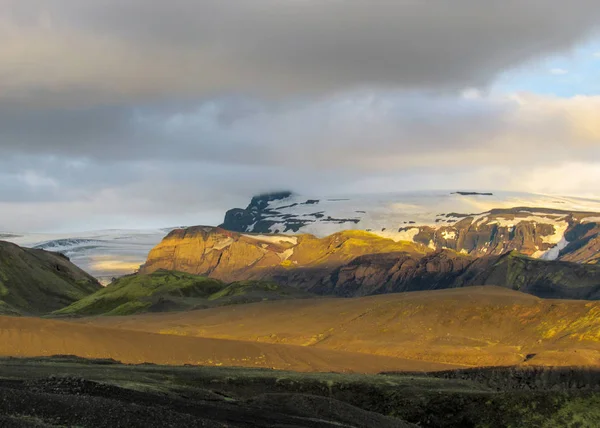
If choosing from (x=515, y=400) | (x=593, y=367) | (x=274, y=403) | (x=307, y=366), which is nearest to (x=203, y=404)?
(x=274, y=403)

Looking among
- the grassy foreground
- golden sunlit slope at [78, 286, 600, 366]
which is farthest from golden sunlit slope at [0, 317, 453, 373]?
the grassy foreground

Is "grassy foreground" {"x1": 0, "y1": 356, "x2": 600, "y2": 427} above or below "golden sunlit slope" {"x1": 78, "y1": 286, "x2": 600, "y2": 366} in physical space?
above

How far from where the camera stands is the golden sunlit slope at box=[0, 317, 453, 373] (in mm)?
124938

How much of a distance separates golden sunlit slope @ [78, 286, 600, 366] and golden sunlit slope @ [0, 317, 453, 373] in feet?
63.9

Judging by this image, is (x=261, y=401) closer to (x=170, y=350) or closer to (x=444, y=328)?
(x=170, y=350)

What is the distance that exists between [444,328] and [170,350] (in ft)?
215

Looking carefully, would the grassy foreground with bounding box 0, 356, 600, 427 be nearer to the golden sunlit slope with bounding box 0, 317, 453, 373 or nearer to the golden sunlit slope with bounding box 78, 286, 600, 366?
the golden sunlit slope with bounding box 0, 317, 453, 373

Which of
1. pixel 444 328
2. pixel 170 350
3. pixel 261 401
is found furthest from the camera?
pixel 444 328

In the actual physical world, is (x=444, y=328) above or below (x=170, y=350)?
below

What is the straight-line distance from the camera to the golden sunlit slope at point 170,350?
410ft

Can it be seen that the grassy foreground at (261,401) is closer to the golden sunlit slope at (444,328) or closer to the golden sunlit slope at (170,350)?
the golden sunlit slope at (170,350)

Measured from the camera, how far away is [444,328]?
561 ft

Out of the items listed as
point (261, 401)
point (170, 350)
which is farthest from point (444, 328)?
point (261, 401)

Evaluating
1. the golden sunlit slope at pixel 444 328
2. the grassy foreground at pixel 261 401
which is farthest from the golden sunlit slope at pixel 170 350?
the grassy foreground at pixel 261 401
